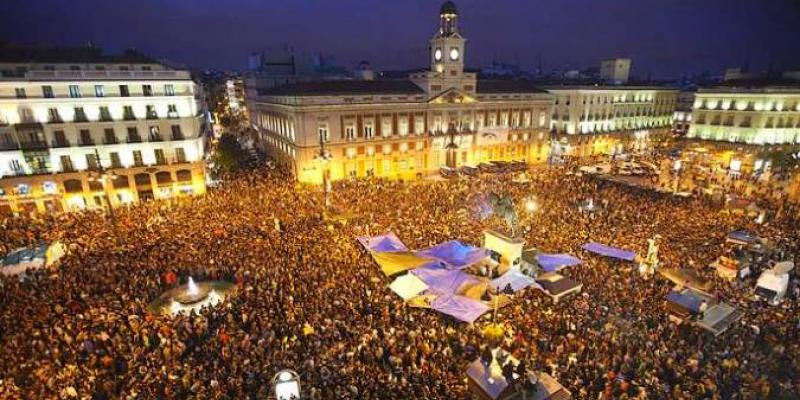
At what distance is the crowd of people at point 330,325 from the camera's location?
A: 1241 centimetres

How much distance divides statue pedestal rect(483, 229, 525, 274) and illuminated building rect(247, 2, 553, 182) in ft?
→ 74.8

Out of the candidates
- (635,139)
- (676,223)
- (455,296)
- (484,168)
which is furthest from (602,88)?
(455,296)

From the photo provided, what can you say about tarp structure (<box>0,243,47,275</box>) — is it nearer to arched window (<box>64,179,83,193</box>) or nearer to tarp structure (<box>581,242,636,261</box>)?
arched window (<box>64,179,83,193</box>)

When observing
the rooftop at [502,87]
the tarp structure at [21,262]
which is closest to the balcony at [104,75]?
the tarp structure at [21,262]

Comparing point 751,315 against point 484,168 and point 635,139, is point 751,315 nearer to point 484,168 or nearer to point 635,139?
point 484,168

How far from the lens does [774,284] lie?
1805cm

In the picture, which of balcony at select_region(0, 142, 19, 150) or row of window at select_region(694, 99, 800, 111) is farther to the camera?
row of window at select_region(694, 99, 800, 111)

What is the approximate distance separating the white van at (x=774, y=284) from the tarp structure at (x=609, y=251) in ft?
17.0

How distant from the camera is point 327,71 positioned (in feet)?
313

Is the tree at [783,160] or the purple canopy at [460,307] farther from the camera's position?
the tree at [783,160]

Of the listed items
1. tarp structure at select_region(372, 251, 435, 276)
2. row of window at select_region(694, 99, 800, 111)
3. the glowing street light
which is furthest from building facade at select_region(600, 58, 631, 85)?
tarp structure at select_region(372, 251, 435, 276)

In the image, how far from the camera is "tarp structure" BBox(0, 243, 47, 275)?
18.6 metres

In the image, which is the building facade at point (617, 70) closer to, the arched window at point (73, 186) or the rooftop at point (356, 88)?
the rooftop at point (356, 88)

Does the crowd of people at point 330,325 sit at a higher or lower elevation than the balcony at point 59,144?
lower
